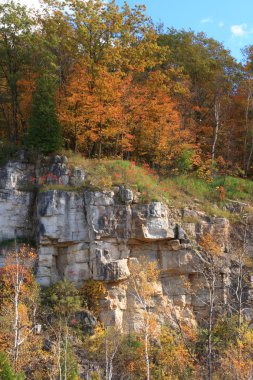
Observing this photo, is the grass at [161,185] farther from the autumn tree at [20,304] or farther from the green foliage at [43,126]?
the autumn tree at [20,304]

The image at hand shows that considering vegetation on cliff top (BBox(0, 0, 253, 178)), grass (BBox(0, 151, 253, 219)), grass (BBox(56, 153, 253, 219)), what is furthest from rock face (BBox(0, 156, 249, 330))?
vegetation on cliff top (BBox(0, 0, 253, 178))

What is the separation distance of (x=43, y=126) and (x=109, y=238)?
8.07 m

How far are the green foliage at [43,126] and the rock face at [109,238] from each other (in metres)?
1.59

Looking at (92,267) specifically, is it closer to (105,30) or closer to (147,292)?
(147,292)

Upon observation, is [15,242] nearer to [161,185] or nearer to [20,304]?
[20,304]

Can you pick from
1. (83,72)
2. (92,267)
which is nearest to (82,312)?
(92,267)

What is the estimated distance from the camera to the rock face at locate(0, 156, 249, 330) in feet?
89.2

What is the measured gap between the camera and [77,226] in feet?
91.1

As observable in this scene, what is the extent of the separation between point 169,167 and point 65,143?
23.4 feet

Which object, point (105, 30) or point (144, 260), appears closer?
point (144, 260)

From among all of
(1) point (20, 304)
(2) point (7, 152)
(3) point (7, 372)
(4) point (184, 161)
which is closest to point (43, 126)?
(2) point (7, 152)

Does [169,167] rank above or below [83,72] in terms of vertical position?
below

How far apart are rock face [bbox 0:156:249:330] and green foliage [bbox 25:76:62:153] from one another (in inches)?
62.7

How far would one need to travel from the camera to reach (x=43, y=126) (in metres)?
30.4
